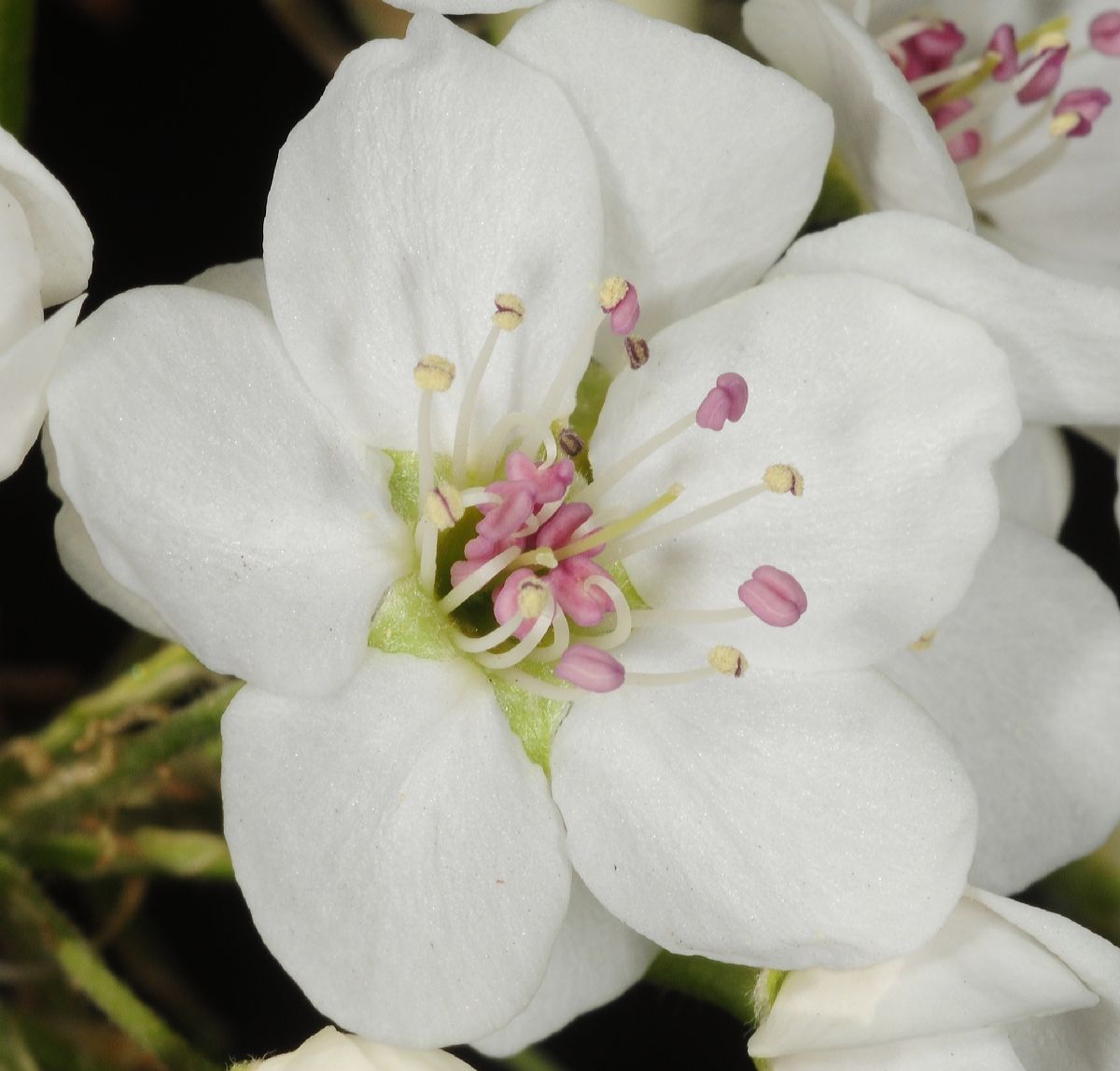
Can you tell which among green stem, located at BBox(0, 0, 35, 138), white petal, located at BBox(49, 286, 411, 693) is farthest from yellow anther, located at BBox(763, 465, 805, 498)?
green stem, located at BBox(0, 0, 35, 138)

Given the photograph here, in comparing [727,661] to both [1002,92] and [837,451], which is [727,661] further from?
[1002,92]

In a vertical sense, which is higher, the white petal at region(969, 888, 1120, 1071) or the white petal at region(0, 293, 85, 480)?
the white petal at region(0, 293, 85, 480)

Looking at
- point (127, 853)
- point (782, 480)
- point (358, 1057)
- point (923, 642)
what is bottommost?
point (127, 853)

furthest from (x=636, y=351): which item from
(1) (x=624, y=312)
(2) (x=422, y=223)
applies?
(2) (x=422, y=223)

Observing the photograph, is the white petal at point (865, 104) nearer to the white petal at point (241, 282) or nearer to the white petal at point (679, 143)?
the white petal at point (679, 143)

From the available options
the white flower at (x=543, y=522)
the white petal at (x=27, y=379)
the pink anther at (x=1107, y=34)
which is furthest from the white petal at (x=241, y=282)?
the pink anther at (x=1107, y=34)

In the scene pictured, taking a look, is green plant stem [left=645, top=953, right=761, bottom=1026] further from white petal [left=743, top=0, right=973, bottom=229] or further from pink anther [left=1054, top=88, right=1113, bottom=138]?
pink anther [left=1054, top=88, right=1113, bottom=138]
